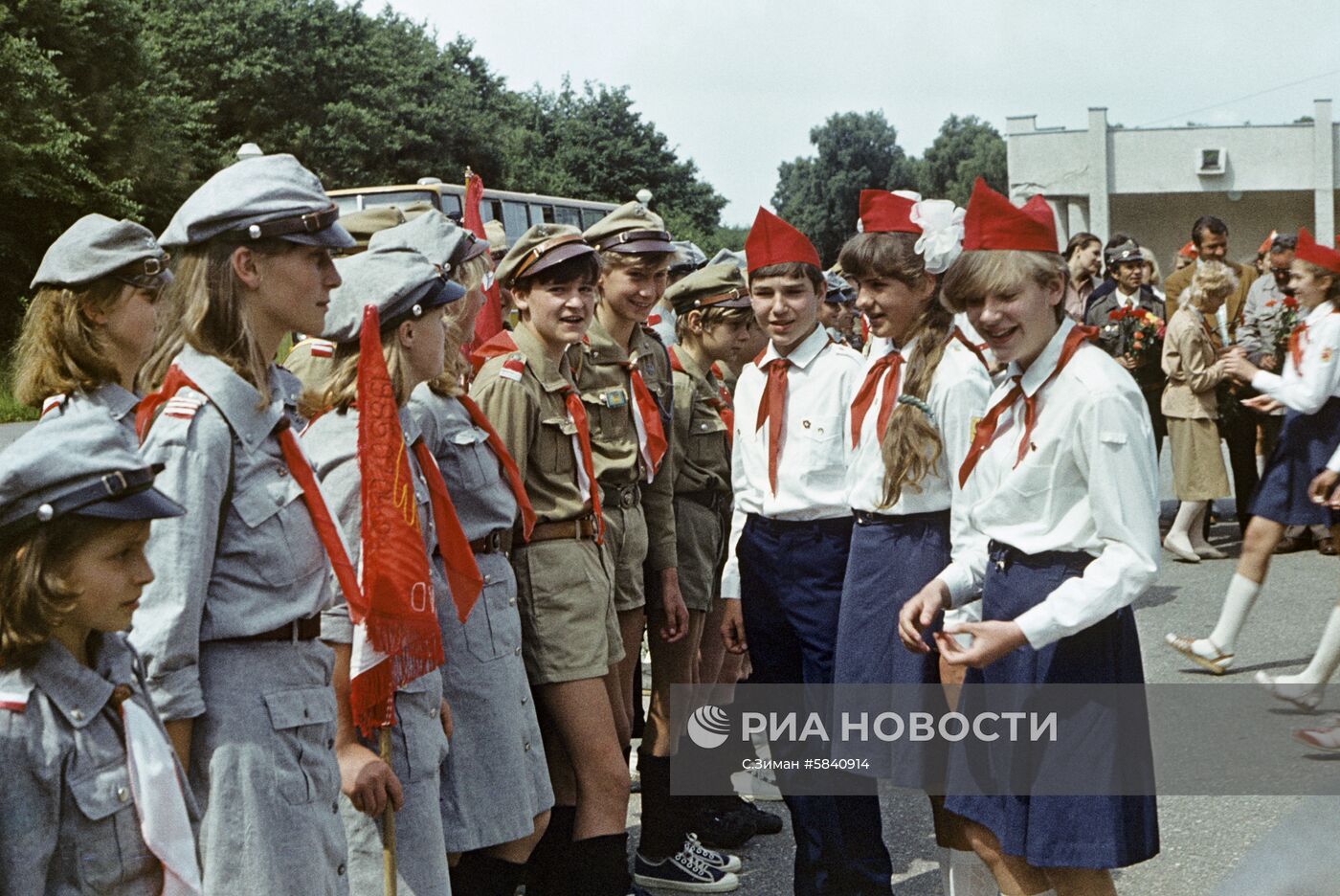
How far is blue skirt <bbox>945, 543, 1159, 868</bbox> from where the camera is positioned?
3123mm

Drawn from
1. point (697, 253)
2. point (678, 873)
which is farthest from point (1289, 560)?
point (678, 873)

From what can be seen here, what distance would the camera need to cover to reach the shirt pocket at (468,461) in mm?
3602

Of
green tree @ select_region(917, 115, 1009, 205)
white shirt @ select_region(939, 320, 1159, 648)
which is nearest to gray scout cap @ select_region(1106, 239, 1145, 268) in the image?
white shirt @ select_region(939, 320, 1159, 648)

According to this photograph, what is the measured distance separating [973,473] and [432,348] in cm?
129

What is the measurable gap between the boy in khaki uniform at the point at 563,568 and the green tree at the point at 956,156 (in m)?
113

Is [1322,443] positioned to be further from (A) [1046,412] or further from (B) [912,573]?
(A) [1046,412]

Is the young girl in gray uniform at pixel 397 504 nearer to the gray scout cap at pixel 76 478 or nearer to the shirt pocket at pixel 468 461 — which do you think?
the shirt pocket at pixel 468 461

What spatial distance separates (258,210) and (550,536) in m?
1.68

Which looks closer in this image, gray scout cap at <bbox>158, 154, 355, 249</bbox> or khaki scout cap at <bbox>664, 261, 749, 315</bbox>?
gray scout cap at <bbox>158, 154, 355, 249</bbox>

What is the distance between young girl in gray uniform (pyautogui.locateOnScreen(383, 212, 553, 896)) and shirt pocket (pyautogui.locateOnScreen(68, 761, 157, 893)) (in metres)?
1.29

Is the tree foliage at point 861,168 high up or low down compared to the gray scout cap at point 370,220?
up

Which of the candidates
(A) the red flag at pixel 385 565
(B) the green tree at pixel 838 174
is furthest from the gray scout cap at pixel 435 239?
(B) the green tree at pixel 838 174

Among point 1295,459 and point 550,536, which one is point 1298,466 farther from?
point 550,536

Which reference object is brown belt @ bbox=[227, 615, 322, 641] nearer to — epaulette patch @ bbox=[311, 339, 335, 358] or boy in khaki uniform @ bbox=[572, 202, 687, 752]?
epaulette patch @ bbox=[311, 339, 335, 358]
